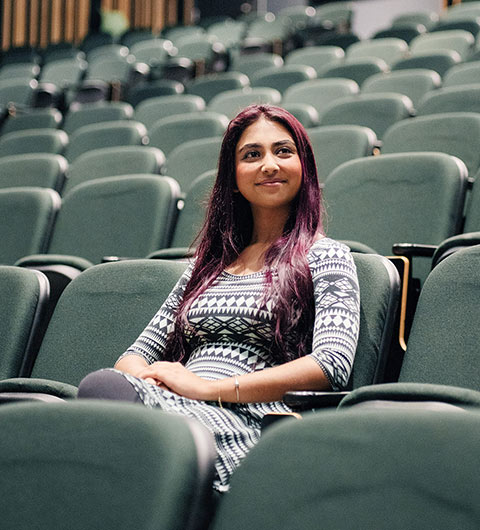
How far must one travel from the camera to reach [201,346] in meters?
0.49

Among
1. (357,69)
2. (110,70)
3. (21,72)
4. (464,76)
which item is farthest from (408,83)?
(21,72)

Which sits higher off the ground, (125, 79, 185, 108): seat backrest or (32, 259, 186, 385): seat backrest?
(125, 79, 185, 108): seat backrest

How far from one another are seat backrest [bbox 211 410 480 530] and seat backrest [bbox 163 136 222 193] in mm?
724

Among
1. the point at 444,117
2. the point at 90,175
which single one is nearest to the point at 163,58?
the point at 90,175

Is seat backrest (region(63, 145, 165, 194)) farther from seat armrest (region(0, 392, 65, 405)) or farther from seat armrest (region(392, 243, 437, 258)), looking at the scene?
seat armrest (region(0, 392, 65, 405))

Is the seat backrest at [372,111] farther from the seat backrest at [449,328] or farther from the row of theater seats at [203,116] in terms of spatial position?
the seat backrest at [449,328]

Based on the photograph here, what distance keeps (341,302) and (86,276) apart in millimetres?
223

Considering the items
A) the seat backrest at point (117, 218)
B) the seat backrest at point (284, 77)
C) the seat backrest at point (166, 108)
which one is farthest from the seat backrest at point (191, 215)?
the seat backrest at point (284, 77)

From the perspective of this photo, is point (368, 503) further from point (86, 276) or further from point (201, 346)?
point (86, 276)

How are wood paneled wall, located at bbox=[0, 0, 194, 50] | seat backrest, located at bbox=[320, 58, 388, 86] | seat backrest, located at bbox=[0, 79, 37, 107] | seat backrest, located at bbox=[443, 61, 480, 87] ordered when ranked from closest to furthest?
1. seat backrest, located at bbox=[443, 61, 480, 87]
2. seat backrest, located at bbox=[320, 58, 388, 86]
3. seat backrest, located at bbox=[0, 79, 37, 107]
4. wood paneled wall, located at bbox=[0, 0, 194, 50]

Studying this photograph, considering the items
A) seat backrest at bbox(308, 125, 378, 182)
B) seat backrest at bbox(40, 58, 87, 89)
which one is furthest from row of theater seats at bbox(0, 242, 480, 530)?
seat backrest at bbox(40, 58, 87, 89)

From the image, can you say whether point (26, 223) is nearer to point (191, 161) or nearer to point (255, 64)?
point (191, 161)

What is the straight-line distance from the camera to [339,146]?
0.86 metres

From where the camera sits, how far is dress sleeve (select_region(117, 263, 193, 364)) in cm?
50
